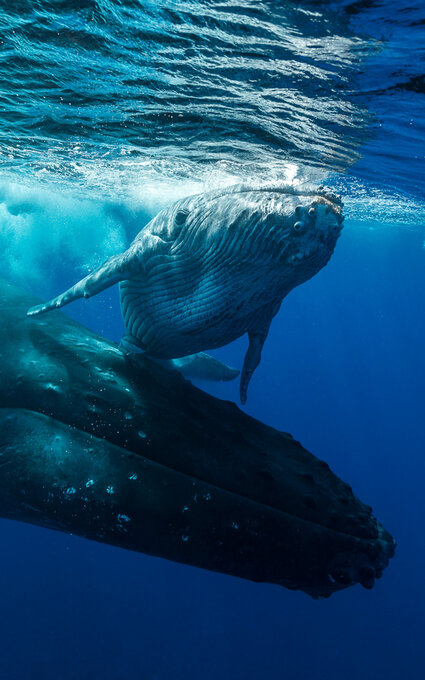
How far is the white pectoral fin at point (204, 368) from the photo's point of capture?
7.89m

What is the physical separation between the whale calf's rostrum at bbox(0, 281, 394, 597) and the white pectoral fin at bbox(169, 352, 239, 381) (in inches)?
119

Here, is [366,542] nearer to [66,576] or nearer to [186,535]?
[186,535]

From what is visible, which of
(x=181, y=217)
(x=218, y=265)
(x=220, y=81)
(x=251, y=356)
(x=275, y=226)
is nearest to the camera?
(x=275, y=226)

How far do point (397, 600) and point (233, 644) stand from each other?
13.5 meters

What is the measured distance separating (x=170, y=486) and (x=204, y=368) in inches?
165

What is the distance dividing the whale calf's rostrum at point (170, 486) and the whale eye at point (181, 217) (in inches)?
79.2

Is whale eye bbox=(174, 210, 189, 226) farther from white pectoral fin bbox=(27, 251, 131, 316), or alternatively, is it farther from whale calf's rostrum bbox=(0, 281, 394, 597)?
whale calf's rostrum bbox=(0, 281, 394, 597)

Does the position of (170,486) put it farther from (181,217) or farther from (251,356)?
(181,217)

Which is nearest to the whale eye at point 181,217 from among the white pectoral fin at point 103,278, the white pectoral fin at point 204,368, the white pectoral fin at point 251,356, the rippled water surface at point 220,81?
the white pectoral fin at point 103,278

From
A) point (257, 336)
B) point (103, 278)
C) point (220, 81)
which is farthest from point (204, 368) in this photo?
point (220, 81)

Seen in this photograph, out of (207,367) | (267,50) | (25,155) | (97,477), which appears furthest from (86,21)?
(25,155)

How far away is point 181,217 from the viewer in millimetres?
5238

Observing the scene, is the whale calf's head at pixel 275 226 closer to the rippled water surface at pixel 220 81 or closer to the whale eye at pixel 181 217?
the whale eye at pixel 181 217

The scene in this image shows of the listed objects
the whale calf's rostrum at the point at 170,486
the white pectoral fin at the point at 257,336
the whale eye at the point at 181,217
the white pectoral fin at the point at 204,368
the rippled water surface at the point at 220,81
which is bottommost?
the white pectoral fin at the point at 204,368
